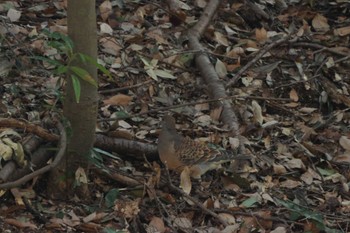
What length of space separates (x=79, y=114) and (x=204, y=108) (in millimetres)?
1814

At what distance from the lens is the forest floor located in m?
4.62

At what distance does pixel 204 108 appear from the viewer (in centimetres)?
600

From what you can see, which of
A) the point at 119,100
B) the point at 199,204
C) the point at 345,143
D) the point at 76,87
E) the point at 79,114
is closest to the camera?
the point at 76,87

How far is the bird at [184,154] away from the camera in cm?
495

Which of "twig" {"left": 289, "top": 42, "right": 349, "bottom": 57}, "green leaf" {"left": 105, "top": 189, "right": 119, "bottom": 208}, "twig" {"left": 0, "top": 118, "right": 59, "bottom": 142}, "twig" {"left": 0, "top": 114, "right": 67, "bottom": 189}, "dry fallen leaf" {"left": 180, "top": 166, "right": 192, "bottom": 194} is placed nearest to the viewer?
"twig" {"left": 0, "top": 114, "right": 67, "bottom": 189}

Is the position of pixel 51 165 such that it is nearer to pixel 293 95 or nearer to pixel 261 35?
pixel 293 95

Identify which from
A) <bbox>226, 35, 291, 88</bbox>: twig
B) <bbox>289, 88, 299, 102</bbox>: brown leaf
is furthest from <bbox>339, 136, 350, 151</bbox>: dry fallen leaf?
<bbox>226, 35, 291, 88</bbox>: twig

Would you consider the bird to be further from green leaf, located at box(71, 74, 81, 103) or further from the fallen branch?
green leaf, located at box(71, 74, 81, 103)

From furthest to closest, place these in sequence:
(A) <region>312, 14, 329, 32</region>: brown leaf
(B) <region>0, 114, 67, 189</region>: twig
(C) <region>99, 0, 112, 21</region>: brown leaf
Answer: (A) <region>312, 14, 329, 32</region>: brown leaf < (C) <region>99, 0, 112, 21</region>: brown leaf < (B) <region>0, 114, 67, 189</region>: twig

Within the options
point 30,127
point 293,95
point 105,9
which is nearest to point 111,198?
point 30,127

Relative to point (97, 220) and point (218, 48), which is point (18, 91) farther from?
point (218, 48)

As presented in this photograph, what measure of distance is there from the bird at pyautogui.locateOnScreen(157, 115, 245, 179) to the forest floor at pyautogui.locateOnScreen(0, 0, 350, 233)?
109 mm

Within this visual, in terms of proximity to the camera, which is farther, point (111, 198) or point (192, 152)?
point (192, 152)

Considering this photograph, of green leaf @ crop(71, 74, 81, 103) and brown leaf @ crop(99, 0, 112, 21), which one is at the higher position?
green leaf @ crop(71, 74, 81, 103)
